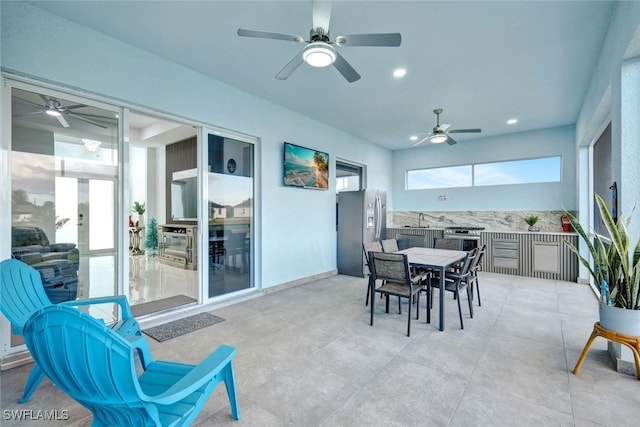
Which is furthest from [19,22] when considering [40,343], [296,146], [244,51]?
[296,146]

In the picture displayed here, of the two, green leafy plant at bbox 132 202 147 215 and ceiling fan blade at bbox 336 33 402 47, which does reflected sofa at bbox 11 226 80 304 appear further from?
green leafy plant at bbox 132 202 147 215

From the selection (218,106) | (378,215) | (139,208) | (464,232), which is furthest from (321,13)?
(139,208)

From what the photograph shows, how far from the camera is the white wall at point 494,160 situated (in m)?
5.79

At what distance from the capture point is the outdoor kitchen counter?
527 centimetres

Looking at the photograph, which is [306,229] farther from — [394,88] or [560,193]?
[560,193]

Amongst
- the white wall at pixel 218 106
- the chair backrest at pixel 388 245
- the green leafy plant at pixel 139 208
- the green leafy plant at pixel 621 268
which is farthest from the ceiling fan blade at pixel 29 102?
the green leafy plant at pixel 139 208

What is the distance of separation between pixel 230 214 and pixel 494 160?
591 cm

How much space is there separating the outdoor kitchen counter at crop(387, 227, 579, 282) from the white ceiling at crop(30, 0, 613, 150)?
2308mm

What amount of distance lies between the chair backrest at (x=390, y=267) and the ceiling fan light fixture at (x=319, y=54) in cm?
198

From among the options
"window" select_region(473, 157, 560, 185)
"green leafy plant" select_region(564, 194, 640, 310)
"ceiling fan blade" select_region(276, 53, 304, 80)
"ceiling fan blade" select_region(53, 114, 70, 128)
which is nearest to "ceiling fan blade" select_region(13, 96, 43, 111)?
"ceiling fan blade" select_region(53, 114, 70, 128)

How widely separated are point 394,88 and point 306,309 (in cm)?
331

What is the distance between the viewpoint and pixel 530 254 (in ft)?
18.4

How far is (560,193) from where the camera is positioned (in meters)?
5.82

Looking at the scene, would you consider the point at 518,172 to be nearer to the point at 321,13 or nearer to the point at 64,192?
the point at 321,13
